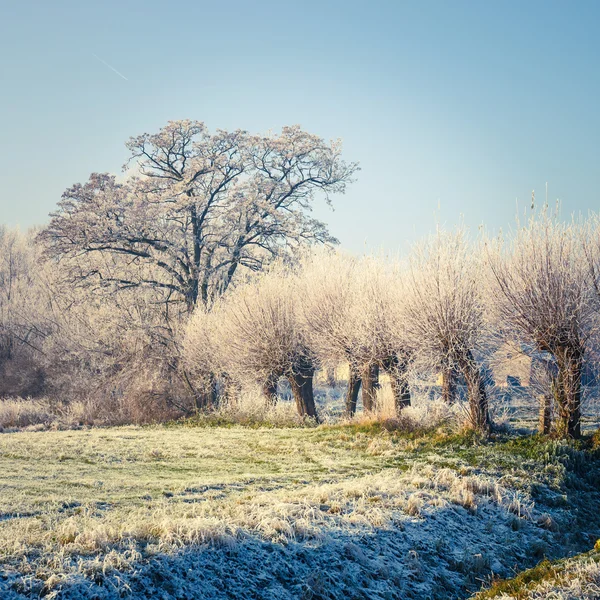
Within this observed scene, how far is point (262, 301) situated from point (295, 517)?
61.1 ft

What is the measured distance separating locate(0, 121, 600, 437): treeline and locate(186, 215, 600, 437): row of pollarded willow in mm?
58

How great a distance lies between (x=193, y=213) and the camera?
119 feet

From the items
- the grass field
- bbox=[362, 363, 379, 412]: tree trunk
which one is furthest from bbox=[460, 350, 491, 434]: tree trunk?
bbox=[362, 363, 379, 412]: tree trunk

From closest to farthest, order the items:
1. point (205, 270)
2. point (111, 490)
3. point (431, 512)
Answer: point (431, 512) < point (111, 490) < point (205, 270)

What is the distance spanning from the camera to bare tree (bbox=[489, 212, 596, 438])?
16.1m

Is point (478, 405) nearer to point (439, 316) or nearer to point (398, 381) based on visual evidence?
point (439, 316)

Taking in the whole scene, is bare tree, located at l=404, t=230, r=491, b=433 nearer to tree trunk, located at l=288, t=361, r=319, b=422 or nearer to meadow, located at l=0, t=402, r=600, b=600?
meadow, located at l=0, t=402, r=600, b=600

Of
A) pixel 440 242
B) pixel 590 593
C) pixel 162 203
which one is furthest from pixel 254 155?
pixel 590 593

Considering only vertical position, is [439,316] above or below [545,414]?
above

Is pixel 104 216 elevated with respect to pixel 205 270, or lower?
elevated

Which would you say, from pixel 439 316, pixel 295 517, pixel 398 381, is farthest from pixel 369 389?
pixel 295 517

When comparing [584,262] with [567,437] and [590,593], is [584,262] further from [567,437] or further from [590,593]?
[590,593]

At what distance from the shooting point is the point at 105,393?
35.5m

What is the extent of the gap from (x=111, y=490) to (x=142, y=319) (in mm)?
26430
